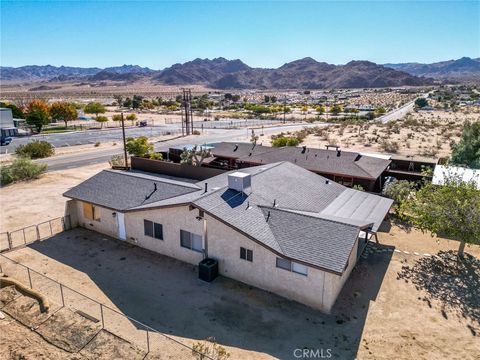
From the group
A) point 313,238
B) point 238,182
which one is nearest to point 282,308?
point 313,238

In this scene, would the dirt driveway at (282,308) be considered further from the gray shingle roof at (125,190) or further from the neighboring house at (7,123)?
the neighboring house at (7,123)

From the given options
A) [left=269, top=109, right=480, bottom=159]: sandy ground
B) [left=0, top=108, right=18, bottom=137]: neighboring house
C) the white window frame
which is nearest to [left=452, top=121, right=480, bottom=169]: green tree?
[left=269, top=109, right=480, bottom=159]: sandy ground

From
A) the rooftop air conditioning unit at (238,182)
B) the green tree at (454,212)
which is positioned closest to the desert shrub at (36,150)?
the rooftop air conditioning unit at (238,182)

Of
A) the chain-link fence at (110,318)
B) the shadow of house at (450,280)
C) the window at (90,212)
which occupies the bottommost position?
the shadow of house at (450,280)

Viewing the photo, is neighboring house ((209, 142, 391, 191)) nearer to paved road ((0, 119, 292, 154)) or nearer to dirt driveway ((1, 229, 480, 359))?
dirt driveway ((1, 229, 480, 359))

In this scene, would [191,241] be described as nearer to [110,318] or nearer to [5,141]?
[110,318]
